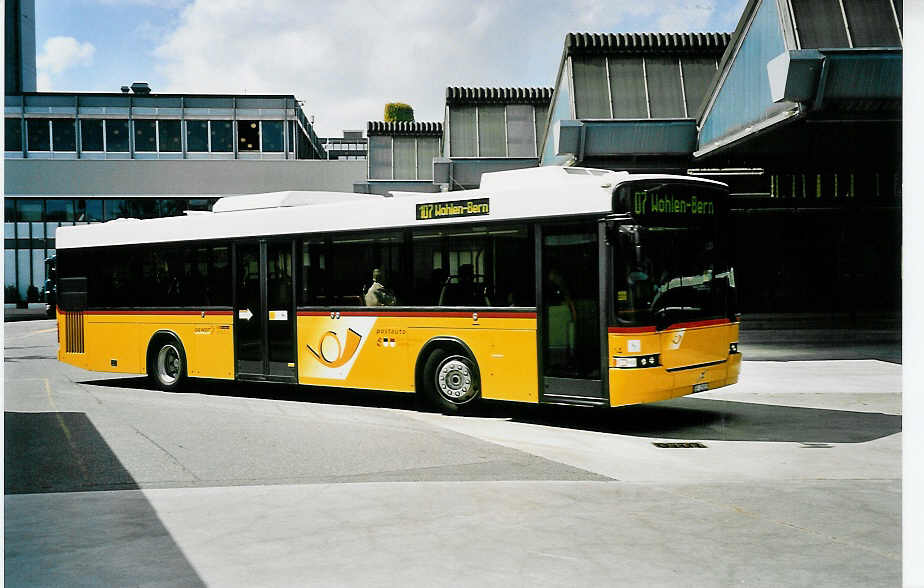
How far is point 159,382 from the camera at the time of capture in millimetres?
17203

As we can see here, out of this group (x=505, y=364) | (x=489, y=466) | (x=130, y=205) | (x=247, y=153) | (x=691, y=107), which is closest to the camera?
(x=489, y=466)

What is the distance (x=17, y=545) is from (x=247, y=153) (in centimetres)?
5414

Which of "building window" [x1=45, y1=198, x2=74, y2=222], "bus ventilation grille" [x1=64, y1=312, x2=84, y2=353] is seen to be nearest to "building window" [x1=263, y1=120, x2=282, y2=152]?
"building window" [x1=45, y1=198, x2=74, y2=222]

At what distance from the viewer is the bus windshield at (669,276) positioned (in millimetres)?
11336

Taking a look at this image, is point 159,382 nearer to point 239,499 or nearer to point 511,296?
point 511,296

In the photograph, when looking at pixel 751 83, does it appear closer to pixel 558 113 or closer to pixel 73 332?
pixel 558 113

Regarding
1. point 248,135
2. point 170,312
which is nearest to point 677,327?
point 170,312

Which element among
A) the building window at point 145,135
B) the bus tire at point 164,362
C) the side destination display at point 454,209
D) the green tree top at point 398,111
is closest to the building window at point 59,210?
the building window at point 145,135

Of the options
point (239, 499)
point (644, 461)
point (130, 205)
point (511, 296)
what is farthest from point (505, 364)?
point (130, 205)

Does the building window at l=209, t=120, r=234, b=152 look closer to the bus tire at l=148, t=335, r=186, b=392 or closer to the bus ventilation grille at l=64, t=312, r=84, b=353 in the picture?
the bus ventilation grille at l=64, t=312, r=84, b=353

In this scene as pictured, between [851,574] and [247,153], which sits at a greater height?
[247,153]

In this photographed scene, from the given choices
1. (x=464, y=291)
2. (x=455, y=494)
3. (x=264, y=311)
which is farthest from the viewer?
(x=264, y=311)

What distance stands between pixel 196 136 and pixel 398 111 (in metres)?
16.8

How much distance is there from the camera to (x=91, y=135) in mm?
54406
